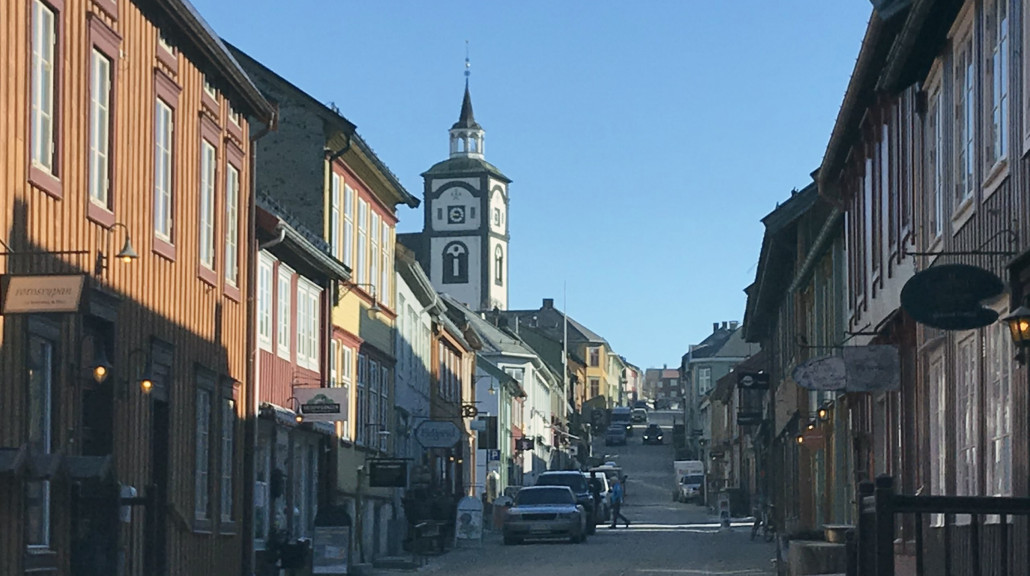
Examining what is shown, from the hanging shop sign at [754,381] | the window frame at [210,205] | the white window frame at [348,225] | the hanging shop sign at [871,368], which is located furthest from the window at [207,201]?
the hanging shop sign at [754,381]

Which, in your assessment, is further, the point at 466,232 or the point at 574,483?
the point at 466,232

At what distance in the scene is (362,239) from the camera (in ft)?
127

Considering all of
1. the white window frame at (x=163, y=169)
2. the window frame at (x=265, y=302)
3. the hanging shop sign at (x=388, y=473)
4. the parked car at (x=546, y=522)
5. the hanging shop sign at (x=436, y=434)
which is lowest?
the parked car at (x=546, y=522)

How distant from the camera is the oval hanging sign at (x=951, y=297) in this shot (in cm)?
1356

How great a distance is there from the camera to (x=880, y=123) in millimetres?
23578

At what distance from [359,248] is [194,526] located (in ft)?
46.5

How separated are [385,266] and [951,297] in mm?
28726

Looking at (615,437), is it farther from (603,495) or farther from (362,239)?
(362,239)

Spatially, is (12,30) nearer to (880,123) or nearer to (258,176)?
(880,123)

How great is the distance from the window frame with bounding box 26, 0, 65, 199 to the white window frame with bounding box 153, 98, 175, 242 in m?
4.05

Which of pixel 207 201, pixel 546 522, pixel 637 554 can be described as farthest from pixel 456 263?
pixel 207 201

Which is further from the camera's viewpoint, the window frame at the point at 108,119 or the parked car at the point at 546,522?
the parked car at the point at 546,522

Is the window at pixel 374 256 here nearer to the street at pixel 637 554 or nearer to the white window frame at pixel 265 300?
A: the street at pixel 637 554

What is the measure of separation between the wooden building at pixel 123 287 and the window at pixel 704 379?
426 ft
